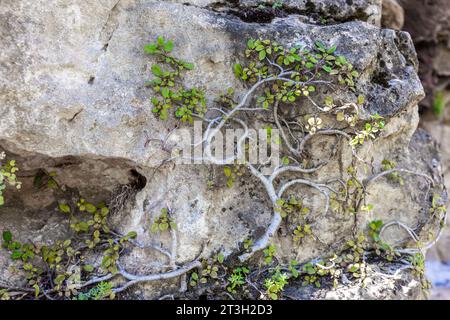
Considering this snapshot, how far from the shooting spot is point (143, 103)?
121 inches

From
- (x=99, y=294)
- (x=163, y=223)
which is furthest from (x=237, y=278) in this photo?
(x=99, y=294)

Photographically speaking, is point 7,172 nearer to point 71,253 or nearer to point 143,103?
point 71,253

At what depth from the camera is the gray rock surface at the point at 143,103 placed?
2.90m

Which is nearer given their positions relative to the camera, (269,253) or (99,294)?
(99,294)

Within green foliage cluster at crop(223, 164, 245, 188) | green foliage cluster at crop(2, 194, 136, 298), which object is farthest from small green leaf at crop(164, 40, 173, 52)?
green foliage cluster at crop(2, 194, 136, 298)

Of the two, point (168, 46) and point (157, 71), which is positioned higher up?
point (168, 46)

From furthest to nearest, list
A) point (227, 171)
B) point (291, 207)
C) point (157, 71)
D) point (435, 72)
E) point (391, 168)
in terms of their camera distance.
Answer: point (435, 72) → point (391, 168) → point (291, 207) → point (227, 171) → point (157, 71)

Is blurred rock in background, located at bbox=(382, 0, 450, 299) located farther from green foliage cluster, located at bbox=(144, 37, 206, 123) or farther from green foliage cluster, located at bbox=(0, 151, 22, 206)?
green foliage cluster, located at bbox=(0, 151, 22, 206)

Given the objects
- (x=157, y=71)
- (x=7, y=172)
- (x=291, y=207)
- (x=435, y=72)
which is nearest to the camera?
(x=7, y=172)

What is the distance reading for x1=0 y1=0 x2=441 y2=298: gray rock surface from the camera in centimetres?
290
